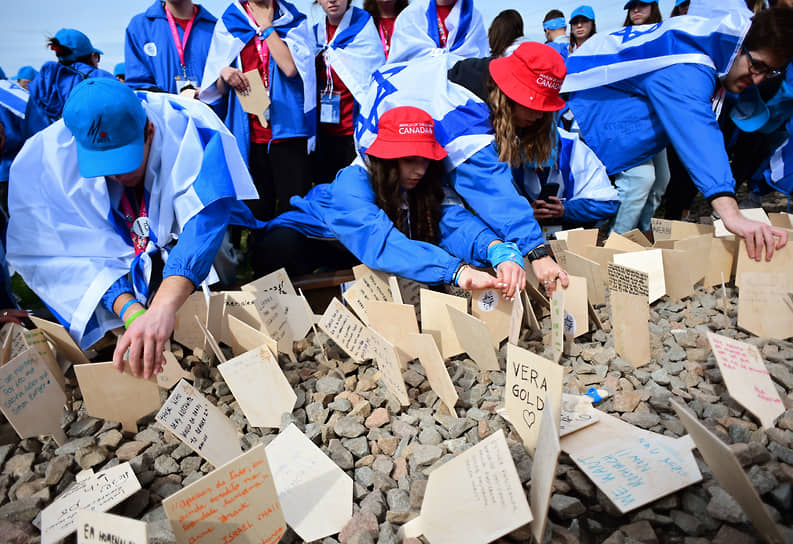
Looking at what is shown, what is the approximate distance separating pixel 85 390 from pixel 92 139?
68 cm

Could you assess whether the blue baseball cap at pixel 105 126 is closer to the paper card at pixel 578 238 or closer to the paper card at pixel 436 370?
the paper card at pixel 436 370

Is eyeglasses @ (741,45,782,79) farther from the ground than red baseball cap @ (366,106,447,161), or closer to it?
farther from the ground

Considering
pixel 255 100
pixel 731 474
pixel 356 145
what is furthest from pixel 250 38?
pixel 731 474

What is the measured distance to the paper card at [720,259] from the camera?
201 cm

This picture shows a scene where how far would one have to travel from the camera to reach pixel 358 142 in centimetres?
214

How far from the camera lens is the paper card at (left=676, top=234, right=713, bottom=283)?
1901 mm

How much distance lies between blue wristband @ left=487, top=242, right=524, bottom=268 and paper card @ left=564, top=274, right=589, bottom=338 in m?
0.19

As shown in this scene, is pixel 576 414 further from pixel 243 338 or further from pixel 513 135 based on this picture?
pixel 513 135

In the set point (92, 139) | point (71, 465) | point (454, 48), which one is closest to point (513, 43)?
point (454, 48)

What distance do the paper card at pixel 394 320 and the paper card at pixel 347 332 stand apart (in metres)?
0.05

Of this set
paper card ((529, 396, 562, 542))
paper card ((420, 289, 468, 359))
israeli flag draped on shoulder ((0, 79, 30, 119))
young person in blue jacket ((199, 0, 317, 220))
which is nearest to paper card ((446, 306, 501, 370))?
paper card ((420, 289, 468, 359))

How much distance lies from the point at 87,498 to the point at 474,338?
41.8 inches

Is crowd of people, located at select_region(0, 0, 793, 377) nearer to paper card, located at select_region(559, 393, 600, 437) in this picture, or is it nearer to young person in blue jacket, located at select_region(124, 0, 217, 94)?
young person in blue jacket, located at select_region(124, 0, 217, 94)

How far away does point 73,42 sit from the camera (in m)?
2.87
